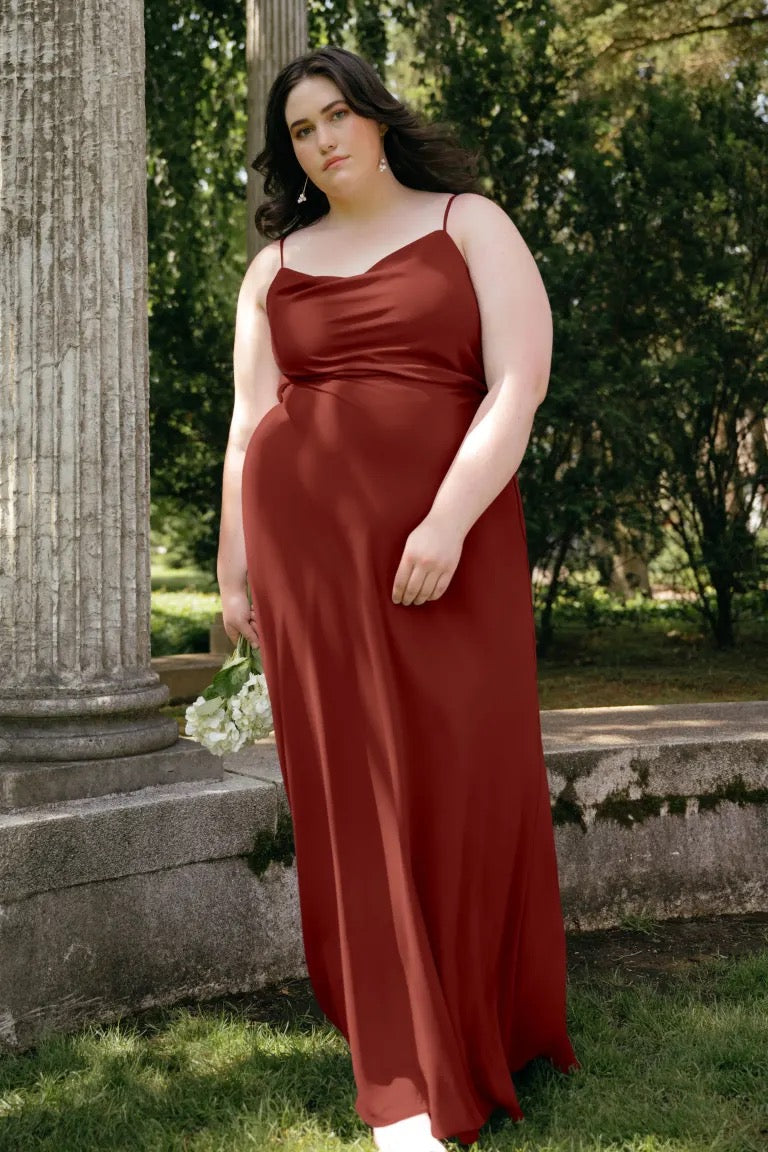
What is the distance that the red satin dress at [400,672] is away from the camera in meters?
2.25

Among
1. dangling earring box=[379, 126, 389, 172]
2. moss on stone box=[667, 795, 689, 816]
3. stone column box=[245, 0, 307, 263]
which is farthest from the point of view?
stone column box=[245, 0, 307, 263]

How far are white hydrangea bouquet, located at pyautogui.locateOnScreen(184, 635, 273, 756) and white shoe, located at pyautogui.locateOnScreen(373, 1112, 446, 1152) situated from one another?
2.57ft

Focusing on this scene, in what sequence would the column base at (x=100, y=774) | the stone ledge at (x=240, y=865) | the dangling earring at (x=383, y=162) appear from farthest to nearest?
1. the column base at (x=100, y=774)
2. the stone ledge at (x=240, y=865)
3. the dangling earring at (x=383, y=162)

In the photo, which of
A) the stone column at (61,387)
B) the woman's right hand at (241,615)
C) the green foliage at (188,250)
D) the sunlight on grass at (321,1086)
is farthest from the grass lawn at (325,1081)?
the green foliage at (188,250)

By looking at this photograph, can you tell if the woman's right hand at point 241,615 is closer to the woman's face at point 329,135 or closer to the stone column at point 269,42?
the woman's face at point 329,135

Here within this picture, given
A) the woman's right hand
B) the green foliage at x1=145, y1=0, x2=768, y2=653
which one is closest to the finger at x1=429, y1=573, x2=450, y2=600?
the woman's right hand

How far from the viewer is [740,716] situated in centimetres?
432

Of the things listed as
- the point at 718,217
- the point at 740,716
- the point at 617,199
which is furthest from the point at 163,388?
the point at 740,716

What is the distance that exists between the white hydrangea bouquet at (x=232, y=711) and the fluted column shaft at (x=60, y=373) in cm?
68

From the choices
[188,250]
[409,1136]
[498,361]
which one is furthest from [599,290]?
[409,1136]

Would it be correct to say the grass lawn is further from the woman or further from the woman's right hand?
the woman's right hand

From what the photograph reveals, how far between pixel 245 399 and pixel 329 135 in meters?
0.54

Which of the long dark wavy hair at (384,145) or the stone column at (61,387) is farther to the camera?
the stone column at (61,387)

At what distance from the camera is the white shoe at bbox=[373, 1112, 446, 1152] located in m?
2.16
